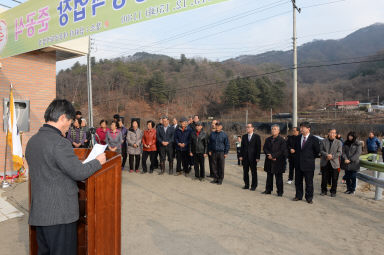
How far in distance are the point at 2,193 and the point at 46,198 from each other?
489 centimetres

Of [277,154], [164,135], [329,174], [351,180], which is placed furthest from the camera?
[164,135]

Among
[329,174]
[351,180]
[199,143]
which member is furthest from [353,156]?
[199,143]

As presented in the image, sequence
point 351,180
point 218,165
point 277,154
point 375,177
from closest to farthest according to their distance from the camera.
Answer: point 375,177
point 277,154
point 351,180
point 218,165

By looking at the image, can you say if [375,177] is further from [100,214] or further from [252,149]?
[100,214]

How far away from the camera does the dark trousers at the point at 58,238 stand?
6.37 feet

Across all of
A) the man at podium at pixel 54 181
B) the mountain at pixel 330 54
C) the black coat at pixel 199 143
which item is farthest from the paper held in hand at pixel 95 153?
the mountain at pixel 330 54

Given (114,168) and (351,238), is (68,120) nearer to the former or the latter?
(114,168)

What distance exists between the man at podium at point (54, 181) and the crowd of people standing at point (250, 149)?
4.83 m

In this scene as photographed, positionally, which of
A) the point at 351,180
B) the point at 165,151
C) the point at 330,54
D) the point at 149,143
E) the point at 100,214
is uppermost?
the point at 330,54

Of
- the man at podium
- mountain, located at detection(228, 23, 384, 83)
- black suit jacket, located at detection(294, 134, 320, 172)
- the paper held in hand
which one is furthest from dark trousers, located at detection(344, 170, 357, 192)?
mountain, located at detection(228, 23, 384, 83)

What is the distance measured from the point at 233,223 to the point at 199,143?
133 inches

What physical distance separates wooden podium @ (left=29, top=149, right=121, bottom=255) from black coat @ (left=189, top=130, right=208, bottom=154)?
17.0ft

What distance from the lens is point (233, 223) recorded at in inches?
170

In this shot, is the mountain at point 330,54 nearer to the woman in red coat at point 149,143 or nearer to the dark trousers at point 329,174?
the woman in red coat at point 149,143
